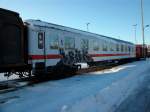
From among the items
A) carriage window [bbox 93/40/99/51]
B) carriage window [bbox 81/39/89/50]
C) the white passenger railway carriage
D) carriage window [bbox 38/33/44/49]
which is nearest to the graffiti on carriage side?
the white passenger railway carriage

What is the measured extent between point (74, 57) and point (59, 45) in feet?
7.54

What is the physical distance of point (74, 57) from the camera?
17.7m

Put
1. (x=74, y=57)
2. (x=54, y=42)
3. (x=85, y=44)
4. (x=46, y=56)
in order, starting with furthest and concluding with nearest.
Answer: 1. (x=85, y=44)
2. (x=74, y=57)
3. (x=54, y=42)
4. (x=46, y=56)

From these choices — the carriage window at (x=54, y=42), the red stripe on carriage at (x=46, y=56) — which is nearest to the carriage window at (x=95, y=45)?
the red stripe on carriage at (x=46, y=56)

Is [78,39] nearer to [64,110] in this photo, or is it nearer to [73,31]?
[73,31]

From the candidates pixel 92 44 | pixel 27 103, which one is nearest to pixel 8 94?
pixel 27 103

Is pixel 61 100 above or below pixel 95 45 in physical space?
below

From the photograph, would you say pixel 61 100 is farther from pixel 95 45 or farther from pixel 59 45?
pixel 95 45

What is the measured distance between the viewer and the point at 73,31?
1756 centimetres

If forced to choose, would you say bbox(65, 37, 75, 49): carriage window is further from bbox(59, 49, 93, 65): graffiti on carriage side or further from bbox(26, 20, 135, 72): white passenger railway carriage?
bbox(59, 49, 93, 65): graffiti on carriage side

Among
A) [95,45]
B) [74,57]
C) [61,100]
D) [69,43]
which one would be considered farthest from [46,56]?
[95,45]

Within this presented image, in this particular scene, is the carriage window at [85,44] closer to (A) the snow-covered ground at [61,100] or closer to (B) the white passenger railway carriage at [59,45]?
(B) the white passenger railway carriage at [59,45]

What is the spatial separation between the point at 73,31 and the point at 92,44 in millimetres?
4039

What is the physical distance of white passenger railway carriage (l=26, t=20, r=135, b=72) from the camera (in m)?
13.4
